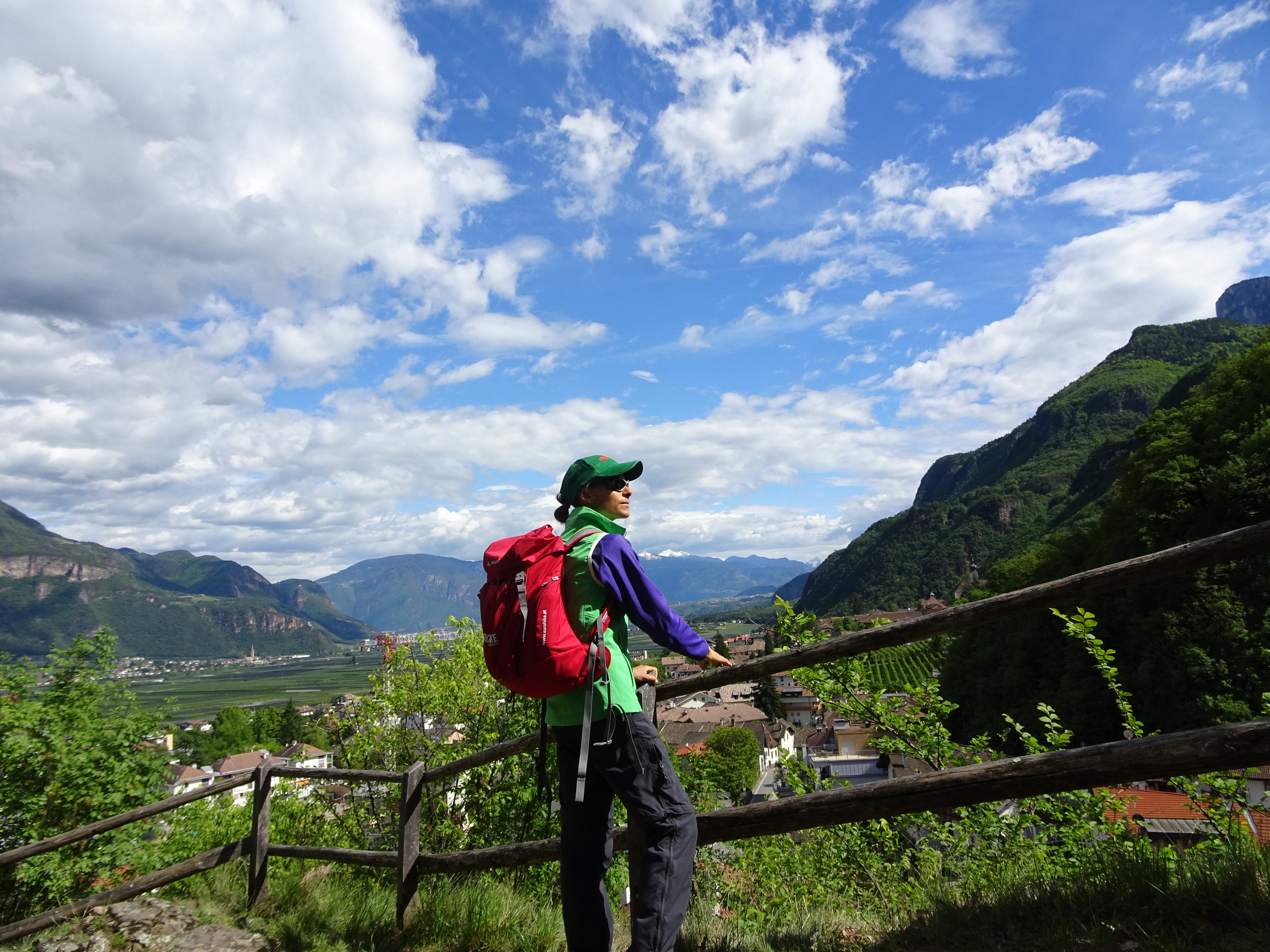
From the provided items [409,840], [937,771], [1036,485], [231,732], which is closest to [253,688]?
[231,732]

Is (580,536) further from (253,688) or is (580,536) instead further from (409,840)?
(253,688)

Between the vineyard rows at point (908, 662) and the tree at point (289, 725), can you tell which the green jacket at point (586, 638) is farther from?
the tree at point (289, 725)

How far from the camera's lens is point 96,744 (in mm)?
5797

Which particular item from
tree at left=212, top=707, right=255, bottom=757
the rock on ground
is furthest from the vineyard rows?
the rock on ground

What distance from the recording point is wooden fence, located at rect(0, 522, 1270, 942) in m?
2.05

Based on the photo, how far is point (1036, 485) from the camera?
156 meters

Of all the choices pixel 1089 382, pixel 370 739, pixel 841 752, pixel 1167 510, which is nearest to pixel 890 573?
pixel 1089 382

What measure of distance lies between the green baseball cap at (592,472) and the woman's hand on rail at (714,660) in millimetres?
763

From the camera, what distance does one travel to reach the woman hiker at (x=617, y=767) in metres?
2.32

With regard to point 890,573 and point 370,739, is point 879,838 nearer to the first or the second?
point 370,739

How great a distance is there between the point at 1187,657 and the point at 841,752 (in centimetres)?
3464

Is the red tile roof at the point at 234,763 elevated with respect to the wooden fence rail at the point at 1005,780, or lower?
lower

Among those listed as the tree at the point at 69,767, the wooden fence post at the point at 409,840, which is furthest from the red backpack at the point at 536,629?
the tree at the point at 69,767

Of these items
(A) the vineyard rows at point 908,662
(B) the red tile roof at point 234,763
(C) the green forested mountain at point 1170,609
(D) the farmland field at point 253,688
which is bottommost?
(D) the farmland field at point 253,688
